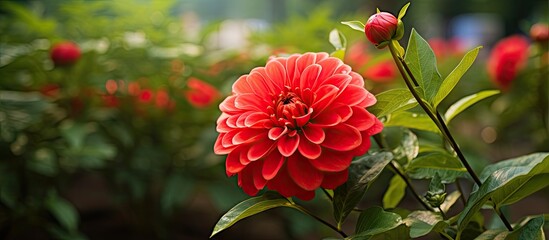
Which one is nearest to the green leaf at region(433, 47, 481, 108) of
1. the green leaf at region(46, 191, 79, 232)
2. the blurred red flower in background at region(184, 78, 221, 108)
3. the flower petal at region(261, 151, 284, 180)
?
the flower petal at region(261, 151, 284, 180)

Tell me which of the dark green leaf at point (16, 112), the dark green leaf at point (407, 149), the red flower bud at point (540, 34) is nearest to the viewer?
the dark green leaf at point (407, 149)

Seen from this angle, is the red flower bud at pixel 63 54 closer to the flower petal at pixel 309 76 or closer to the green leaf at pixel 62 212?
the green leaf at pixel 62 212

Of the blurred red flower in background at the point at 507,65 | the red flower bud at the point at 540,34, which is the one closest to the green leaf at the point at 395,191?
the red flower bud at the point at 540,34

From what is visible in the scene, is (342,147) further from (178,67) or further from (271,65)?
(178,67)

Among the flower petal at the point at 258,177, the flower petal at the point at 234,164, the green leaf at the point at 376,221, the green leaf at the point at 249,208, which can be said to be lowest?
the green leaf at the point at 376,221

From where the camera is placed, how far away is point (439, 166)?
0.49 metres

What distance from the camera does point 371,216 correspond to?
0.43 metres

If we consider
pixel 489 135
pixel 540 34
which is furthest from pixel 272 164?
pixel 489 135

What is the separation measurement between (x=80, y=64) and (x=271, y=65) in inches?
29.0

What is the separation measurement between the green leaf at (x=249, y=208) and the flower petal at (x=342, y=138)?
6 cm

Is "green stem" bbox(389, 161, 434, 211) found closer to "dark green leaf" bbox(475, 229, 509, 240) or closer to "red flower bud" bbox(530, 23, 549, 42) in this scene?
"dark green leaf" bbox(475, 229, 509, 240)

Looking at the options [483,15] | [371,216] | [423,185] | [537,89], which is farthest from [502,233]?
[483,15]

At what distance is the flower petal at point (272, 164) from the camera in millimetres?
402

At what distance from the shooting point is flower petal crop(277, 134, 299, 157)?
1.32 feet
